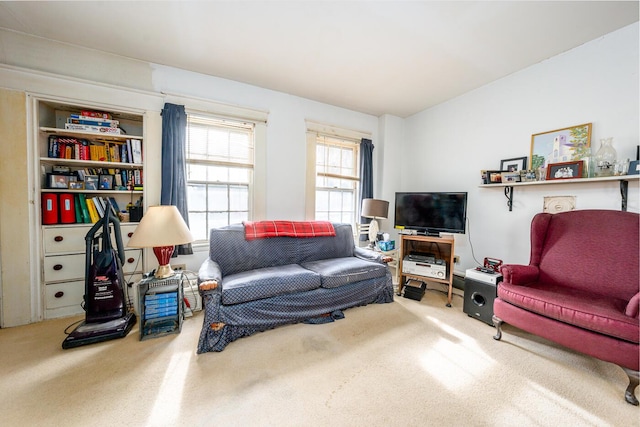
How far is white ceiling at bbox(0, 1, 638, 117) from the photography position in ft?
5.68

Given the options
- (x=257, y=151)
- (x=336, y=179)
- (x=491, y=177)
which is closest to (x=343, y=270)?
(x=336, y=179)

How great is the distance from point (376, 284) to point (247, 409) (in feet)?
5.59

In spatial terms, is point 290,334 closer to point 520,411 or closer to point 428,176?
point 520,411

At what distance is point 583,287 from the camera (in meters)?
1.88

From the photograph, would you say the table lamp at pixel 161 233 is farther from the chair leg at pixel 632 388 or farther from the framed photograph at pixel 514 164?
the framed photograph at pixel 514 164

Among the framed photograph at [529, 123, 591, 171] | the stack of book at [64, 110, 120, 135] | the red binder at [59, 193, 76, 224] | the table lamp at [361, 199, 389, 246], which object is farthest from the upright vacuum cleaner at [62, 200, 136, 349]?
the framed photograph at [529, 123, 591, 171]

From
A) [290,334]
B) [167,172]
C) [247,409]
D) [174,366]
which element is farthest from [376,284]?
[167,172]

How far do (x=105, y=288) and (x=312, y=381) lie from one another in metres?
1.94

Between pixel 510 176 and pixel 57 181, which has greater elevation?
pixel 510 176

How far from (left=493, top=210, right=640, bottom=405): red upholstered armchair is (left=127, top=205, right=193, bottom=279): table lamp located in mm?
2808

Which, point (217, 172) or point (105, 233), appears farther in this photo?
point (217, 172)

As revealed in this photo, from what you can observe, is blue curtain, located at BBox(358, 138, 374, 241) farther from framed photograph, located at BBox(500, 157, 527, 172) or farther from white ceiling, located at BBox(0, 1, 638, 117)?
framed photograph, located at BBox(500, 157, 527, 172)

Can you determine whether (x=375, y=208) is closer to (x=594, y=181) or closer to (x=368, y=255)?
(x=368, y=255)

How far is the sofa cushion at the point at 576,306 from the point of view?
139 centimetres
